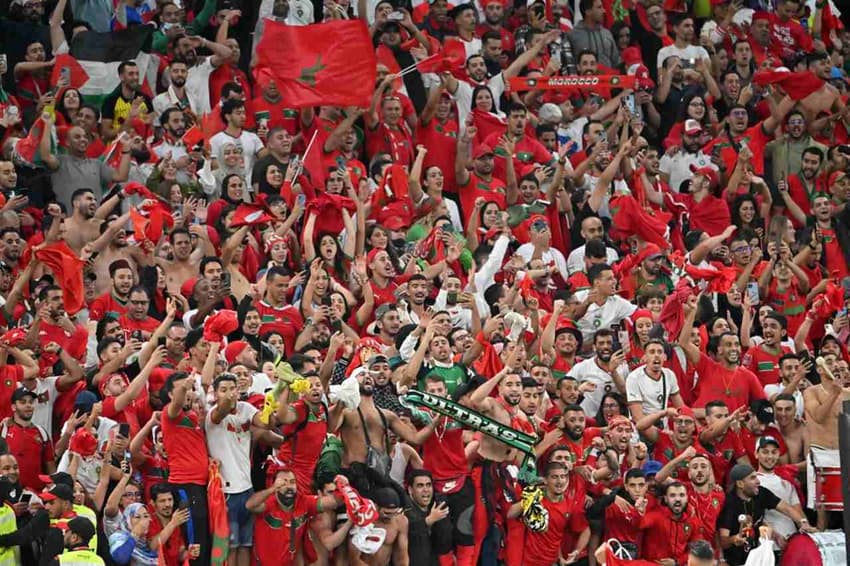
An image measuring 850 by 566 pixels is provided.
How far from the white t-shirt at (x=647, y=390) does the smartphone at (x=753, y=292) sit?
8.39 feet

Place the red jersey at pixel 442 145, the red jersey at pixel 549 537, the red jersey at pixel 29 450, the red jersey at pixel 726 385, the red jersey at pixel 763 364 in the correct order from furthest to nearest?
1. the red jersey at pixel 442 145
2. the red jersey at pixel 763 364
3. the red jersey at pixel 726 385
4. the red jersey at pixel 549 537
5. the red jersey at pixel 29 450

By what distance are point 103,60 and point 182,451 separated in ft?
18.0

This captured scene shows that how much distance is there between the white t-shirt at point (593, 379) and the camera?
1734 cm

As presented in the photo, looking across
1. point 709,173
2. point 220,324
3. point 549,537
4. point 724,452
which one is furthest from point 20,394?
point 709,173

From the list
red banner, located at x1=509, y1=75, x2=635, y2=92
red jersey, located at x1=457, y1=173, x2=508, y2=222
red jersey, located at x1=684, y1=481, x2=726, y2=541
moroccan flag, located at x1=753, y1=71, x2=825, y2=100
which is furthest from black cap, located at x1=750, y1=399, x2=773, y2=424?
moroccan flag, located at x1=753, y1=71, x2=825, y2=100

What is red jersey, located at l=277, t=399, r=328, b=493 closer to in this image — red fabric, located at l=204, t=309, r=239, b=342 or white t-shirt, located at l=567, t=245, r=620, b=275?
red fabric, located at l=204, t=309, r=239, b=342

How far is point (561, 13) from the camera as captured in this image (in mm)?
22484

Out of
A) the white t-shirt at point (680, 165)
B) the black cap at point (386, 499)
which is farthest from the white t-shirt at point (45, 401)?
the white t-shirt at point (680, 165)

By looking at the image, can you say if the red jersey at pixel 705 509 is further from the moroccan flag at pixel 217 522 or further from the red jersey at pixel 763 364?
the moroccan flag at pixel 217 522

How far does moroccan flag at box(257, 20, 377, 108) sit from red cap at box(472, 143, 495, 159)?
1.17 m

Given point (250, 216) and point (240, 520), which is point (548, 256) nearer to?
point (250, 216)

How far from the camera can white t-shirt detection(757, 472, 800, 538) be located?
16922mm

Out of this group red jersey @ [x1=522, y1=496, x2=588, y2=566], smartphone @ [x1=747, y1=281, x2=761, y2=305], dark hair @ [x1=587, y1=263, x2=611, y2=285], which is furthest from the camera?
smartphone @ [x1=747, y1=281, x2=761, y2=305]

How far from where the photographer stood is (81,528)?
13695 millimetres
